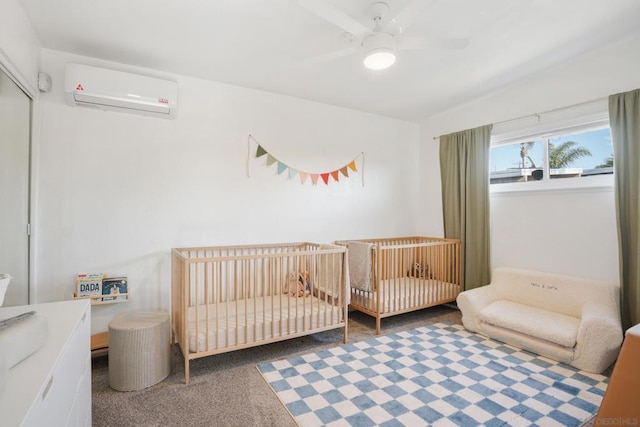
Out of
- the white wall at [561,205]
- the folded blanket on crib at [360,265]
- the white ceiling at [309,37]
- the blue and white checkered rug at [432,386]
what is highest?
the white ceiling at [309,37]

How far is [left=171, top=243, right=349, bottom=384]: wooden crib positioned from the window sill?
1956 mm

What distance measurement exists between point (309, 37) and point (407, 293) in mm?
2541

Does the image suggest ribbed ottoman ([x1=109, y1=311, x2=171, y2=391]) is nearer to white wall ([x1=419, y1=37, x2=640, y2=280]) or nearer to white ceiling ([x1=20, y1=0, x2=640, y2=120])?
white ceiling ([x1=20, y1=0, x2=640, y2=120])

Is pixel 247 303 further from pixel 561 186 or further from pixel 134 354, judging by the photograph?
pixel 561 186

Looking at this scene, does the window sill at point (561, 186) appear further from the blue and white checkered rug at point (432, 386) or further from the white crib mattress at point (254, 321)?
the white crib mattress at point (254, 321)

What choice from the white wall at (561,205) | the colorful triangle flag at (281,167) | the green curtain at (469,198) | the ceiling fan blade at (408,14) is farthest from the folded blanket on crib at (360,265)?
the ceiling fan blade at (408,14)

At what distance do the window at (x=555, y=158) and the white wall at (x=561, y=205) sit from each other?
198 millimetres

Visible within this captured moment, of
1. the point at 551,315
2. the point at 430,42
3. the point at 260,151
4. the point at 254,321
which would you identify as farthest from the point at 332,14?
the point at 551,315

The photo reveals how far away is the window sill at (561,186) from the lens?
8.43ft

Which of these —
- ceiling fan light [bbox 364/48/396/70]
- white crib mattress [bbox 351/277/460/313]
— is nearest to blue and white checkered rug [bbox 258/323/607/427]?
white crib mattress [bbox 351/277/460/313]

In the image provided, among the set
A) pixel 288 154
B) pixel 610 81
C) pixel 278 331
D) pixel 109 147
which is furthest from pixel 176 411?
pixel 610 81

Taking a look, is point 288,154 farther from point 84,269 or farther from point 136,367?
→ point 136,367

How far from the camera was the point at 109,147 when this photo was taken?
98.0 inches

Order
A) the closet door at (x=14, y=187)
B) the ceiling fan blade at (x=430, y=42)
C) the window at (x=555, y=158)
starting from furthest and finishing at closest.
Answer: the window at (x=555, y=158) → the closet door at (x=14, y=187) → the ceiling fan blade at (x=430, y=42)
